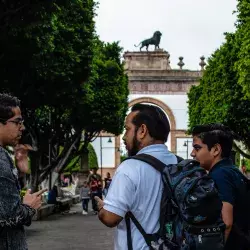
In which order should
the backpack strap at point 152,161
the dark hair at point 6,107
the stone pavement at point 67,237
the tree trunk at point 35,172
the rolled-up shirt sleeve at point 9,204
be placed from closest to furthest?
1. the rolled-up shirt sleeve at point 9,204
2. the backpack strap at point 152,161
3. the dark hair at point 6,107
4. the stone pavement at point 67,237
5. the tree trunk at point 35,172

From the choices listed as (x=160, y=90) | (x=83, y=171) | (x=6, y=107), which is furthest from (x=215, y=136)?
(x=160, y=90)

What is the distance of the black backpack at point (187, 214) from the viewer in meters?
3.83

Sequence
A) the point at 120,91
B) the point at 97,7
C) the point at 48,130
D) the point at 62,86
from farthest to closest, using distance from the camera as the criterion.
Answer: the point at 120,91, the point at 48,130, the point at 97,7, the point at 62,86

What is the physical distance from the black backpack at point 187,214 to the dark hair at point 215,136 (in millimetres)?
1119

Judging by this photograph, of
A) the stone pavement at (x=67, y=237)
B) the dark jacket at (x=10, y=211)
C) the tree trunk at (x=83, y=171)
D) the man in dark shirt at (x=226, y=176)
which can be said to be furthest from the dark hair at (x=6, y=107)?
the tree trunk at (x=83, y=171)

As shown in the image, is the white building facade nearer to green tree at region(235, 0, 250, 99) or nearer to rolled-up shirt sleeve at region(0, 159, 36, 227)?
green tree at region(235, 0, 250, 99)

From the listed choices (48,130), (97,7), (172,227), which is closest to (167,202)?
(172,227)

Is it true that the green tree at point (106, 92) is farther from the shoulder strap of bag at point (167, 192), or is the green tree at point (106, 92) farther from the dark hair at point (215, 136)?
the shoulder strap of bag at point (167, 192)

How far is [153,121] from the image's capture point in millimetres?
4195

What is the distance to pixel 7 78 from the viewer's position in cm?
2170

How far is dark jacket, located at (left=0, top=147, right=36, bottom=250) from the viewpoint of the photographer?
3949 millimetres

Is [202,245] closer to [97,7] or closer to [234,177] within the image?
[234,177]

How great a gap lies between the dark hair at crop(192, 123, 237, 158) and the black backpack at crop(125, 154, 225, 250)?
1.12 m

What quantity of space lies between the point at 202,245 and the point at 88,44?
21.4 meters
